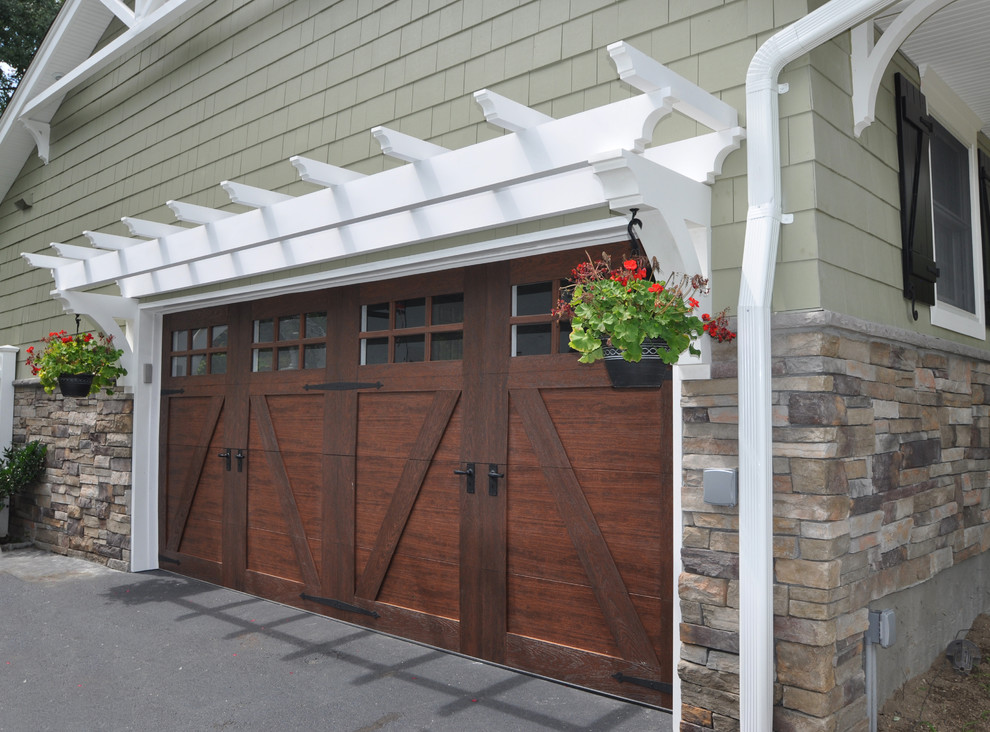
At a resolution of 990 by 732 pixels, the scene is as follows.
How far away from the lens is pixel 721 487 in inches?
121

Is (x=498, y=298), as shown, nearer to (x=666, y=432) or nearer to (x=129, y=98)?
(x=666, y=432)

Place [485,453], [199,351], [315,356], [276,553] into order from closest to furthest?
[485,453] → [315,356] → [276,553] → [199,351]

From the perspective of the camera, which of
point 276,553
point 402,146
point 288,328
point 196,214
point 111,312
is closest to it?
point 402,146

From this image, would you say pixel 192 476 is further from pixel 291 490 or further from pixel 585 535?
pixel 585 535

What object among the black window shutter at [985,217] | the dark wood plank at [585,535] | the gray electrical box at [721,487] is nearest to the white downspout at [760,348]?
the gray electrical box at [721,487]

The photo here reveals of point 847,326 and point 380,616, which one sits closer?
point 847,326

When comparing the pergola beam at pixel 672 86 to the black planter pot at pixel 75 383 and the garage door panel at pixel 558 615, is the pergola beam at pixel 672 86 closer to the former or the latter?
the garage door panel at pixel 558 615

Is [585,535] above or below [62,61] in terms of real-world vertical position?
below

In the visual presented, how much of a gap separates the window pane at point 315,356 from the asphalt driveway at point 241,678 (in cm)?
163

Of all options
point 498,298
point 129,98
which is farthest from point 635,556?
point 129,98

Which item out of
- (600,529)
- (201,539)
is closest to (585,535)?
(600,529)

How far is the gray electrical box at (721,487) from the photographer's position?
3.05 metres

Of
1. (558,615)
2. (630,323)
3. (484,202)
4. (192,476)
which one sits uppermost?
(484,202)

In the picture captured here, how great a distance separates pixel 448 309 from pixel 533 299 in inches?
24.5
